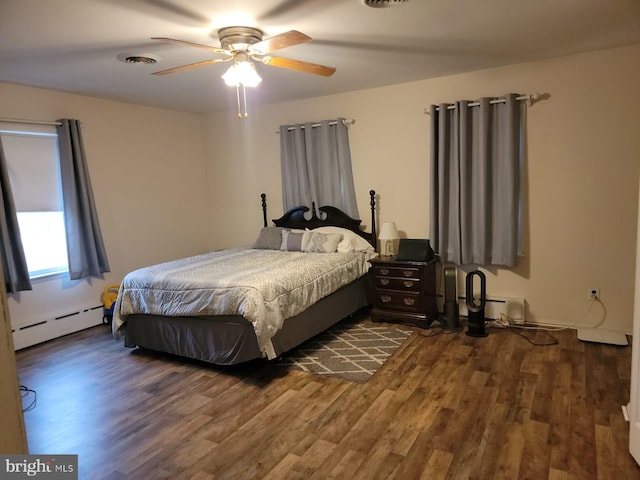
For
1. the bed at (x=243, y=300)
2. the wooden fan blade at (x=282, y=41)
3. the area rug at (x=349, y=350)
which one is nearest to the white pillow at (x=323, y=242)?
the bed at (x=243, y=300)

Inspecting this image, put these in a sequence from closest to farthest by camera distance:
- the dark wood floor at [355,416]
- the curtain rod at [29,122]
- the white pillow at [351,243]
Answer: the dark wood floor at [355,416] < the curtain rod at [29,122] < the white pillow at [351,243]

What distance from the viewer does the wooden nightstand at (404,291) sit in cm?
400

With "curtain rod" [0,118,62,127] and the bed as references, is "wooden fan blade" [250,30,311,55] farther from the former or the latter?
"curtain rod" [0,118,62,127]

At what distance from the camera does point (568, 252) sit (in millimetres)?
3771

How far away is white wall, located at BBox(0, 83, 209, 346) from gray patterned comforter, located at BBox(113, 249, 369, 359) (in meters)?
1.03

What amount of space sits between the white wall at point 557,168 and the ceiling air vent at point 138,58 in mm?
2081

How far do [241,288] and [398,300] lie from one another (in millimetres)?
1715

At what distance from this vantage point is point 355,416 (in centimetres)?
254

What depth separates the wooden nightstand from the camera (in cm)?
400

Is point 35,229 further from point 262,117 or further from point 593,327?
point 593,327

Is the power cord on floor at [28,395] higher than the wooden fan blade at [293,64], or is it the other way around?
the wooden fan blade at [293,64]

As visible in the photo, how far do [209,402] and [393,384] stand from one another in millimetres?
1238
